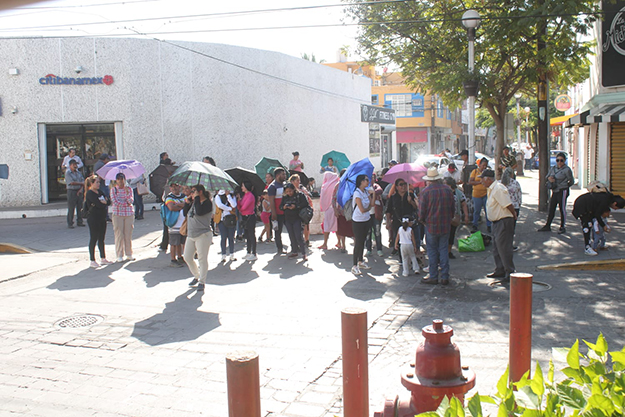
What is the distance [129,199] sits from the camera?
1069 centimetres

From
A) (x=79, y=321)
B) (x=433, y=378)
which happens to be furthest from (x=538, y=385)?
(x=79, y=321)

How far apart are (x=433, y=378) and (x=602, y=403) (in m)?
1.02

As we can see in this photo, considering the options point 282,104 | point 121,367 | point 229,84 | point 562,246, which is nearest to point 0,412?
point 121,367

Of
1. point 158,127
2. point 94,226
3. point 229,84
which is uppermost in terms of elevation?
point 229,84

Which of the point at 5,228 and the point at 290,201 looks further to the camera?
the point at 5,228

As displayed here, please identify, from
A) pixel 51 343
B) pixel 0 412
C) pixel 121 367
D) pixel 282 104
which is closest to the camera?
pixel 0 412

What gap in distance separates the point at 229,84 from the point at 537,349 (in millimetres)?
16697

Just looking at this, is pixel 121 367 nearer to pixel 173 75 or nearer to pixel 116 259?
pixel 116 259

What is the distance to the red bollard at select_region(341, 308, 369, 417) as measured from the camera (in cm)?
317

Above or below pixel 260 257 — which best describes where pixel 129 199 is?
→ above

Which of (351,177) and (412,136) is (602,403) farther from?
(412,136)

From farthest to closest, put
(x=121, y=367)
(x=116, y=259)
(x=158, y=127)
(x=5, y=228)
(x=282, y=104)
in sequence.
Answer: (x=282, y=104) → (x=158, y=127) → (x=5, y=228) → (x=116, y=259) → (x=121, y=367)

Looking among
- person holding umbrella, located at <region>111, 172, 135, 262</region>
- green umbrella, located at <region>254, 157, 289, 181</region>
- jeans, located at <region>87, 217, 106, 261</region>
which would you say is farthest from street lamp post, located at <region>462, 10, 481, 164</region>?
jeans, located at <region>87, 217, 106, 261</region>

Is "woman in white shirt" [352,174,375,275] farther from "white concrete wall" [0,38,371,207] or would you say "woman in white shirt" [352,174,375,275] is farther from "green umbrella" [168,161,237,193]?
"white concrete wall" [0,38,371,207]
